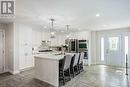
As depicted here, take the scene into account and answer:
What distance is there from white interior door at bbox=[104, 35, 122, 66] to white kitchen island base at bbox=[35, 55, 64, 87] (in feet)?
15.5

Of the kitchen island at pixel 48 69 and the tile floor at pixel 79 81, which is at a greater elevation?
the kitchen island at pixel 48 69

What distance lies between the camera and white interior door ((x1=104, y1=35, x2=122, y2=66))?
22.5 feet

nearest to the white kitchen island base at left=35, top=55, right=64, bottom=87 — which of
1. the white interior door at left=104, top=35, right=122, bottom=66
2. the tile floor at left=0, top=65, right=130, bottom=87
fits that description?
the tile floor at left=0, top=65, right=130, bottom=87

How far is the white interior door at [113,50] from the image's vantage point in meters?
6.86

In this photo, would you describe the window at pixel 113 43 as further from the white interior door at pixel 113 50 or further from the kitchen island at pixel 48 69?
the kitchen island at pixel 48 69

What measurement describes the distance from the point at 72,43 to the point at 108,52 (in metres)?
2.65

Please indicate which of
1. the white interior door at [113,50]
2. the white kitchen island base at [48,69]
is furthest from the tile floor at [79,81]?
the white interior door at [113,50]

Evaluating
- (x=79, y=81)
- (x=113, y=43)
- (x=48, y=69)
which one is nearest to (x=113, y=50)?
(x=113, y=43)

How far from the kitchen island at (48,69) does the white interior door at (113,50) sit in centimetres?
473

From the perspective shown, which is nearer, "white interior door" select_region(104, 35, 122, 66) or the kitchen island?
the kitchen island

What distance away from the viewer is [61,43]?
29.0 feet

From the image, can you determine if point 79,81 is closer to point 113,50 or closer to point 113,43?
point 113,50

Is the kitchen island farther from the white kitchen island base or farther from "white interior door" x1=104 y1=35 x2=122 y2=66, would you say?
"white interior door" x1=104 y1=35 x2=122 y2=66

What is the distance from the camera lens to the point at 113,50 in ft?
23.3
